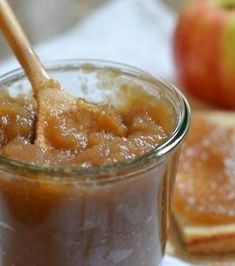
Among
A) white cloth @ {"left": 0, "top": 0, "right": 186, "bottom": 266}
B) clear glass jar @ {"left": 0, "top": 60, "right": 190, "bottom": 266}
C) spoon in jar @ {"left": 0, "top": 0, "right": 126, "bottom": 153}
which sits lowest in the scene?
white cloth @ {"left": 0, "top": 0, "right": 186, "bottom": 266}

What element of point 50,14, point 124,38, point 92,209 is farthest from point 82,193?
point 50,14

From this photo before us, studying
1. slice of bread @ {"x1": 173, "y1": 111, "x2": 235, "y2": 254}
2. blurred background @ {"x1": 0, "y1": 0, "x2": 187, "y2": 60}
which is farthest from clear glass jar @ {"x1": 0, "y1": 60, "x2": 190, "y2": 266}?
blurred background @ {"x1": 0, "y1": 0, "x2": 187, "y2": 60}

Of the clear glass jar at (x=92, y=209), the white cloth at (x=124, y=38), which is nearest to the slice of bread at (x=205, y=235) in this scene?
the clear glass jar at (x=92, y=209)

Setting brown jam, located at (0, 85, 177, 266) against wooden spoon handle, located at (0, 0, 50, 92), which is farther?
wooden spoon handle, located at (0, 0, 50, 92)

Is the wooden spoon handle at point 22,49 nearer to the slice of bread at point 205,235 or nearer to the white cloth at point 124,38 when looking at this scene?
the slice of bread at point 205,235

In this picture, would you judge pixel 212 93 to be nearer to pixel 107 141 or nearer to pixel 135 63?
pixel 135 63

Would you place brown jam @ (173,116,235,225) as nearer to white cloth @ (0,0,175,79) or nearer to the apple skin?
the apple skin

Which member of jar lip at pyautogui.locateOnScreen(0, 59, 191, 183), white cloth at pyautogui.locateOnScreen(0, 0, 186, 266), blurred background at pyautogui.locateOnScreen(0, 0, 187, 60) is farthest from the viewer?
blurred background at pyautogui.locateOnScreen(0, 0, 187, 60)
